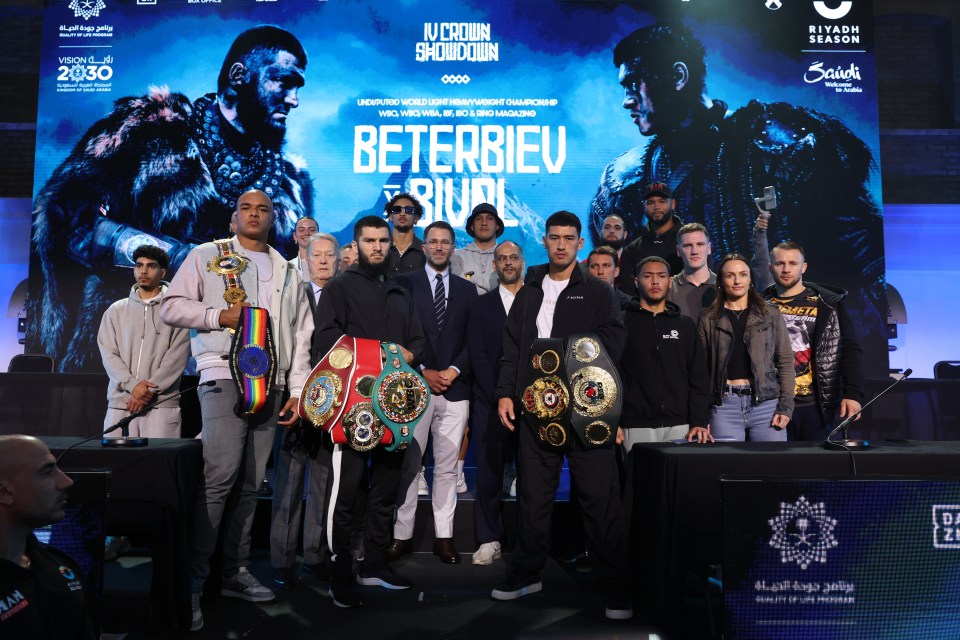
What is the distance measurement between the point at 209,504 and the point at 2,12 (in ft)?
28.0

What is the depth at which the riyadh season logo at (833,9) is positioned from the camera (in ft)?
23.9

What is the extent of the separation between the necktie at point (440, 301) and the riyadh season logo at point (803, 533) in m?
2.32

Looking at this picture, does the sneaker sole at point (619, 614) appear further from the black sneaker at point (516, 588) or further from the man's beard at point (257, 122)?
the man's beard at point (257, 122)

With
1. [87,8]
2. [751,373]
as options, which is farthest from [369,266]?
[87,8]

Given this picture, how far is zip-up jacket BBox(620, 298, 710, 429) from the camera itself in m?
3.75

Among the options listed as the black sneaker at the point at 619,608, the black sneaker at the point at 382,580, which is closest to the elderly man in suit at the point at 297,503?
the black sneaker at the point at 382,580

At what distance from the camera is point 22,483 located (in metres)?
1.59

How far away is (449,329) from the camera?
4.27 m

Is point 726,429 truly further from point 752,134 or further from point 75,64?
point 75,64

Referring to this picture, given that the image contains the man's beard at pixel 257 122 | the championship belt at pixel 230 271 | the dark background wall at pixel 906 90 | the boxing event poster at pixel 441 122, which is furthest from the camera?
the dark background wall at pixel 906 90

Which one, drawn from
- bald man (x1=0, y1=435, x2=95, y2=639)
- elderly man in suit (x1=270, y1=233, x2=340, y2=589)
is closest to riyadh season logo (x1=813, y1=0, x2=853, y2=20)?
elderly man in suit (x1=270, y1=233, x2=340, y2=589)

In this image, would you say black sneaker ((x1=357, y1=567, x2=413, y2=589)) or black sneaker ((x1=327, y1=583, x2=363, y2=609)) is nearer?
black sneaker ((x1=327, y1=583, x2=363, y2=609))

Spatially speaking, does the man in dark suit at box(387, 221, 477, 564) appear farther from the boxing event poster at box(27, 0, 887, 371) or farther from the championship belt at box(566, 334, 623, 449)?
the boxing event poster at box(27, 0, 887, 371)

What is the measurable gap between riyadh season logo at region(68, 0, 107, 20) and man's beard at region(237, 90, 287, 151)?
1.65 m
